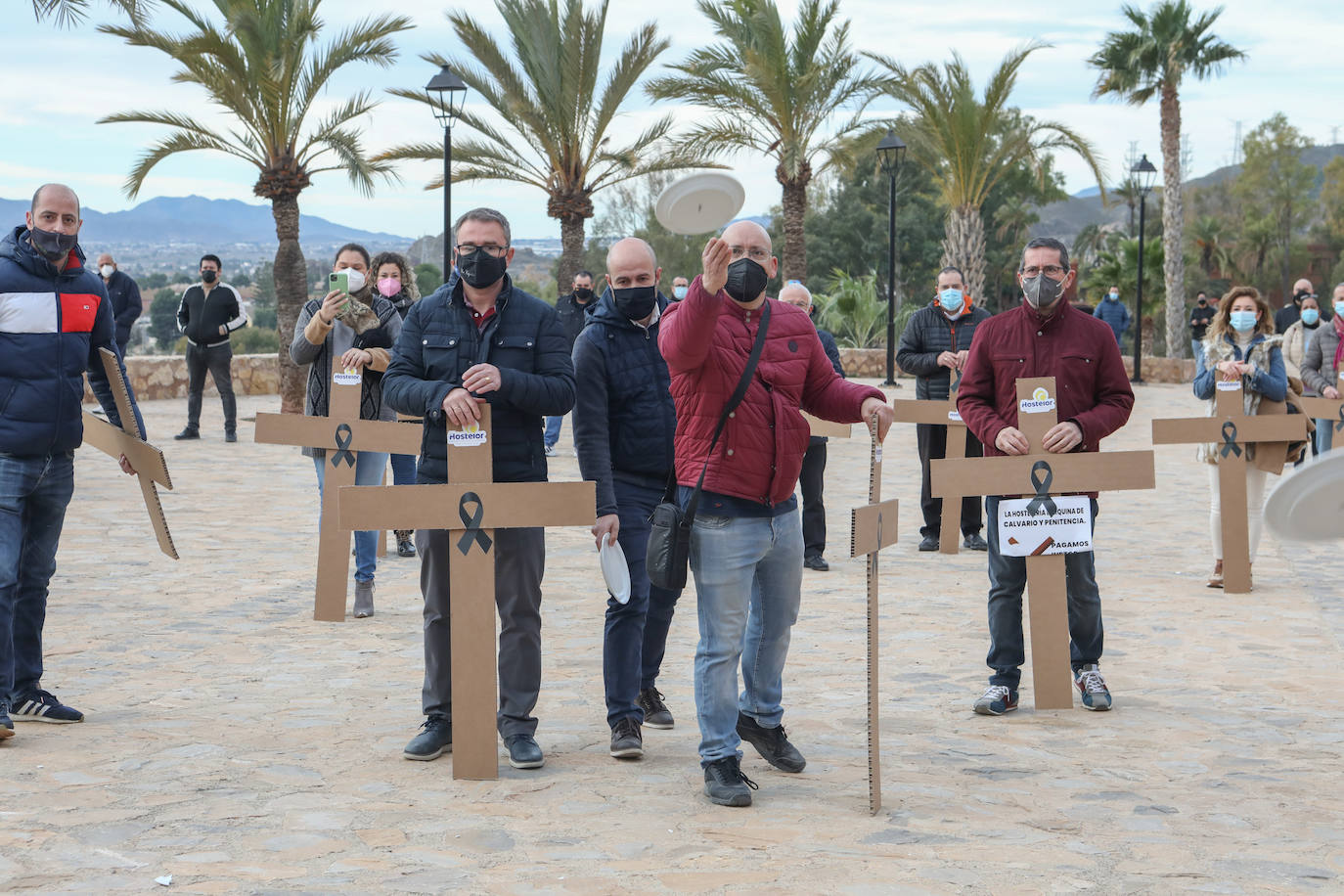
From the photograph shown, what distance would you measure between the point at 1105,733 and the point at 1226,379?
3.69 metres

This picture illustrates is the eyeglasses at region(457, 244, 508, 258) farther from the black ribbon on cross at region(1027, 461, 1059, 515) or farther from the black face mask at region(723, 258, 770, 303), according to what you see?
the black ribbon on cross at region(1027, 461, 1059, 515)

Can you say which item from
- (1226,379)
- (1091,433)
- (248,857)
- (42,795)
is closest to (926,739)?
(1091,433)

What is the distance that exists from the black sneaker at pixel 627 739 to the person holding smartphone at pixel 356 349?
306 cm

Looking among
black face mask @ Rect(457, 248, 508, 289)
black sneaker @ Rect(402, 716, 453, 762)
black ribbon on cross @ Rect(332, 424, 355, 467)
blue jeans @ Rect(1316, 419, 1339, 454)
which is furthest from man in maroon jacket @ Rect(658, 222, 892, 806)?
blue jeans @ Rect(1316, 419, 1339, 454)

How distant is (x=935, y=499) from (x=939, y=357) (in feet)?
3.84

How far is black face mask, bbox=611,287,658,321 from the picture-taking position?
5.30 metres

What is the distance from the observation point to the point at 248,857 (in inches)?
159

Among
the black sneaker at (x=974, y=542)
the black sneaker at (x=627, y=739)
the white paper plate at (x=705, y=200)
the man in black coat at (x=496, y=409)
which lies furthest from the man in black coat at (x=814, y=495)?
the man in black coat at (x=496, y=409)

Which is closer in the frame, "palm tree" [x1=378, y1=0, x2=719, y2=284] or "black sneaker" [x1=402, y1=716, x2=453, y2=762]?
"black sneaker" [x1=402, y1=716, x2=453, y2=762]

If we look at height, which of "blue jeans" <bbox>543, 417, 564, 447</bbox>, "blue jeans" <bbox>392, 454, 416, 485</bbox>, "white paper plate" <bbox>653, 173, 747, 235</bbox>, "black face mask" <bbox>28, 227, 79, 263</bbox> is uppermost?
"white paper plate" <bbox>653, 173, 747, 235</bbox>

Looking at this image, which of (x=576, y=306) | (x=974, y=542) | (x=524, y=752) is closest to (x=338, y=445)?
(x=524, y=752)

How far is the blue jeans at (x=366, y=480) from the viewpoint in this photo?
308 inches

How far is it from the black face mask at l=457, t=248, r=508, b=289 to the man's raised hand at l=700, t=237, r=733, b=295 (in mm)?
1023

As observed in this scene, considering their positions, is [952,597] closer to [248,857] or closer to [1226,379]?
[1226,379]
